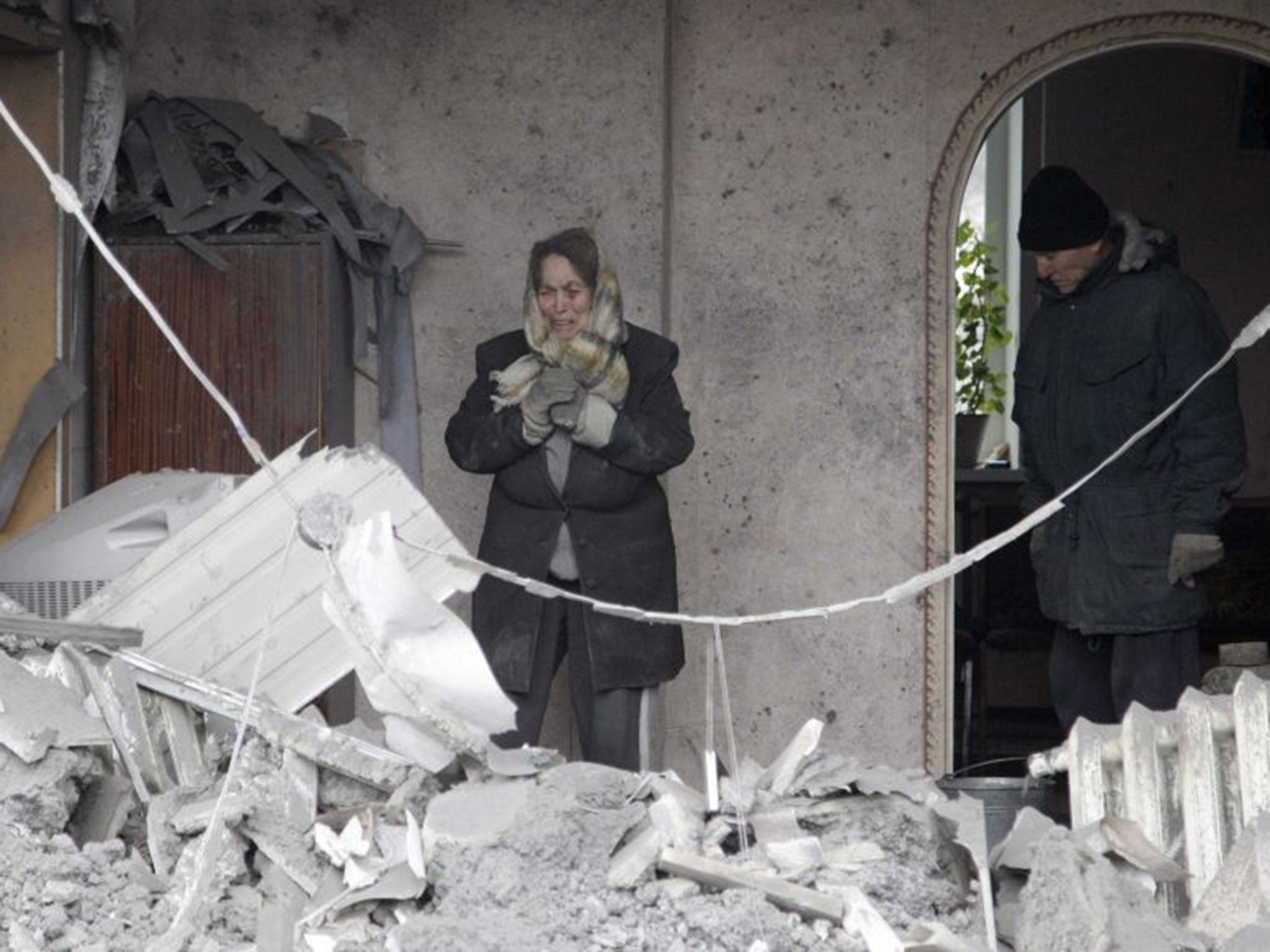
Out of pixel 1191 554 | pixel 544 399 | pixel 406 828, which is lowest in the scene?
pixel 406 828

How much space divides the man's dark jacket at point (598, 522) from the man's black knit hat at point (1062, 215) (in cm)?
103

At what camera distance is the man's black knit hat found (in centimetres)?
646

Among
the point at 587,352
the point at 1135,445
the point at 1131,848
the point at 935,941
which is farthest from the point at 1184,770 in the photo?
the point at 587,352

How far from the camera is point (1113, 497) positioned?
654cm

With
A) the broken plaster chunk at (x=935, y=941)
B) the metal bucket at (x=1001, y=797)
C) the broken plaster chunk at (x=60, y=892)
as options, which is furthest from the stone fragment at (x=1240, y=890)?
the broken plaster chunk at (x=60, y=892)

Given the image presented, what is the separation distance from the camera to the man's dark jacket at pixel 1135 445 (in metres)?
6.39

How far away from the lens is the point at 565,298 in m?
6.36

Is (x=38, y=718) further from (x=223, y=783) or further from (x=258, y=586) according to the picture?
(x=258, y=586)

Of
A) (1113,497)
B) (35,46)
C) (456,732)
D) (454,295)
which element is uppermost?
(35,46)

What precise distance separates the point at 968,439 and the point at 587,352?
3.66 m

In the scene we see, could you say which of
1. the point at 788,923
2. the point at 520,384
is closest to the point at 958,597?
the point at 520,384

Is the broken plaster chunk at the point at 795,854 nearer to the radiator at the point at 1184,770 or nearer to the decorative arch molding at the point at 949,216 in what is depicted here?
the radiator at the point at 1184,770

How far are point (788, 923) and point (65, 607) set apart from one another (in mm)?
2397

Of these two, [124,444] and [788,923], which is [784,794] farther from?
[124,444]
